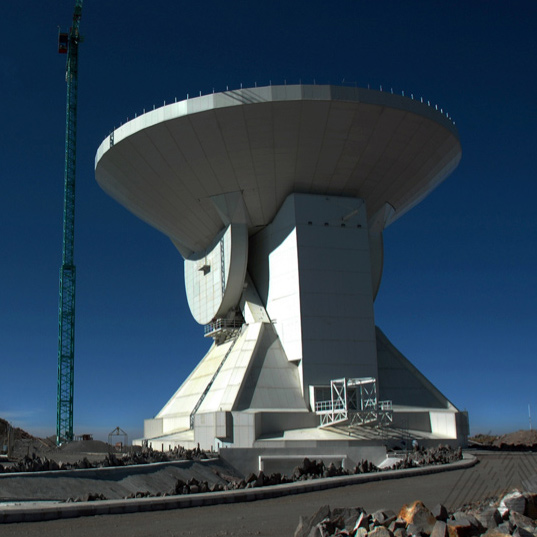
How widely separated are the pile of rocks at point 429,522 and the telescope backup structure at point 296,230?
17857mm

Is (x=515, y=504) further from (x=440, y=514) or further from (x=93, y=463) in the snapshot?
(x=93, y=463)

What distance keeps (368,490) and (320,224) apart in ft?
62.8

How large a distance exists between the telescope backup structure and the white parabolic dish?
0.06 m

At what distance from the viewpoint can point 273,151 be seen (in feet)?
98.0

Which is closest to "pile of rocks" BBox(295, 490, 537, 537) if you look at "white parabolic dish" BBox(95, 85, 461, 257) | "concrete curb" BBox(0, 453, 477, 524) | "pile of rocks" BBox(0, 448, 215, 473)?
"concrete curb" BBox(0, 453, 477, 524)

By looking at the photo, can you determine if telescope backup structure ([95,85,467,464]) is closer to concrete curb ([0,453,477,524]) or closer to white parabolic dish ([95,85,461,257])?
white parabolic dish ([95,85,461,257])

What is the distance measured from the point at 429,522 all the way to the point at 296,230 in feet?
79.1

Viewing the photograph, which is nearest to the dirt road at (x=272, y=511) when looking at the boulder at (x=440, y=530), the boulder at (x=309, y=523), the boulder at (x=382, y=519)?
the boulder at (x=309, y=523)

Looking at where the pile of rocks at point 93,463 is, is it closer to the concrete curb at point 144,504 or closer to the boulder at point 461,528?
the concrete curb at point 144,504

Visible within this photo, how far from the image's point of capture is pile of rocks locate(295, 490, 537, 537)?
6.78 metres

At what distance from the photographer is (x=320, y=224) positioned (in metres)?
31.5

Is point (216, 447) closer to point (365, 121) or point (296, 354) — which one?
point (296, 354)

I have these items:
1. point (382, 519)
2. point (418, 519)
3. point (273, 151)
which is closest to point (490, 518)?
point (418, 519)

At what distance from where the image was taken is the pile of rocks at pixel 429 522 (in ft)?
22.2
